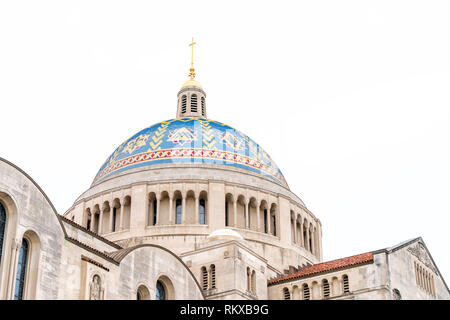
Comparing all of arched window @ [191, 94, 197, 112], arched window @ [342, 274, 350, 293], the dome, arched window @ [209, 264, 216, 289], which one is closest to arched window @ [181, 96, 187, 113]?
arched window @ [191, 94, 197, 112]

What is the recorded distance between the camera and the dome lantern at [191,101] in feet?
184

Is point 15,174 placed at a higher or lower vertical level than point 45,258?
higher

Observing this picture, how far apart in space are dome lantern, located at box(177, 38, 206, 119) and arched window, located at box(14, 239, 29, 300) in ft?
94.9

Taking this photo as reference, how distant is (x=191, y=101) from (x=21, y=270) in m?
31.0

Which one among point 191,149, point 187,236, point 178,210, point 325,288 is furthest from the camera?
point 191,149

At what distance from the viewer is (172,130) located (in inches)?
1984

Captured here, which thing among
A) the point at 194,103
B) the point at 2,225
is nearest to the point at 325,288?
the point at 2,225

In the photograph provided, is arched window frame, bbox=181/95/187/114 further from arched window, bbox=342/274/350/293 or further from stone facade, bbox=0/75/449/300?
arched window, bbox=342/274/350/293

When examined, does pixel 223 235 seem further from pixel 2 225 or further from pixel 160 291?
pixel 2 225

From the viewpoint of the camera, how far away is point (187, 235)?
4359 cm

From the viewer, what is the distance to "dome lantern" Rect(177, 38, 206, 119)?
5606 cm
